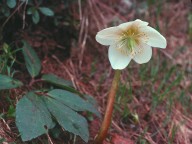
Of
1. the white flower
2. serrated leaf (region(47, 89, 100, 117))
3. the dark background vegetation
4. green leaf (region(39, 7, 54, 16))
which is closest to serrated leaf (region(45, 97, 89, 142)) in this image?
serrated leaf (region(47, 89, 100, 117))

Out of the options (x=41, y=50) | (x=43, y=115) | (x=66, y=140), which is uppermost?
(x=41, y=50)

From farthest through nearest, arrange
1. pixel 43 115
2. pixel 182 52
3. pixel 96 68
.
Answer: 1. pixel 182 52
2. pixel 96 68
3. pixel 43 115

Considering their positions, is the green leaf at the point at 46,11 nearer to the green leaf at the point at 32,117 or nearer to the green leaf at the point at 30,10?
the green leaf at the point at 30,10

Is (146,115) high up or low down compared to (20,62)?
down

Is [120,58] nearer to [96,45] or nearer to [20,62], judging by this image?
[20,62]

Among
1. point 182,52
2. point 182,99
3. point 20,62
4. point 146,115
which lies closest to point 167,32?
point 182,52

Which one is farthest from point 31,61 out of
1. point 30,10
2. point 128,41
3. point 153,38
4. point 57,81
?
point 153,38
